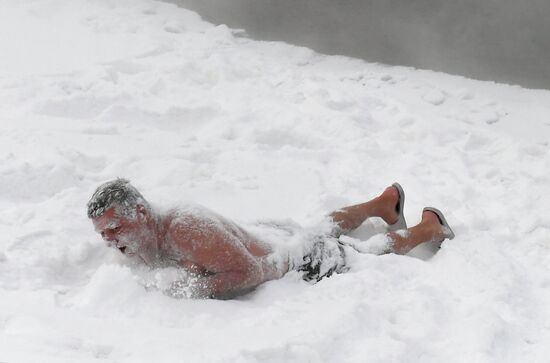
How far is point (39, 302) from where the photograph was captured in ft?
7.96

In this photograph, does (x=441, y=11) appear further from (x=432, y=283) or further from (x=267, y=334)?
(x=267, y=334)

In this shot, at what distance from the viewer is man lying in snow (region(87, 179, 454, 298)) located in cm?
262

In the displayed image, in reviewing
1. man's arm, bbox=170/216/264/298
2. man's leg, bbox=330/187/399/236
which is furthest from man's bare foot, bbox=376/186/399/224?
man's arm, bbox=170/216/264/298

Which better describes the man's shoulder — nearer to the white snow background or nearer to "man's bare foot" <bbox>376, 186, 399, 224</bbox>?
the white snow background

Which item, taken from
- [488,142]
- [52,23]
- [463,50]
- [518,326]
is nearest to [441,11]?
[463,50]

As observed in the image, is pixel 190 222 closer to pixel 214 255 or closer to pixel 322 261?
pixel 214 255

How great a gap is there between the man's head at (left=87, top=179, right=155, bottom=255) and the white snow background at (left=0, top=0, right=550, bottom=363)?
5.5 inches

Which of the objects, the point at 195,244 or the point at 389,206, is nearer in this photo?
the point at 195,244

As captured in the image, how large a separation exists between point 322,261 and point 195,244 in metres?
0.71

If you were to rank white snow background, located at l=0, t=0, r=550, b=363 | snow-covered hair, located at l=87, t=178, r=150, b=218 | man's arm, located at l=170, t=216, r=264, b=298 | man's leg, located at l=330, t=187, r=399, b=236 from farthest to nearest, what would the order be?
man's leg, located at l=330, t=187, r=399, b=236, man's arm, located at l=170, t=216, r=264, b=298, snow-covered hair, located at l=87, t=178, r=150, b=218, white snow background, located at l=0, t=0, r=550, b=363

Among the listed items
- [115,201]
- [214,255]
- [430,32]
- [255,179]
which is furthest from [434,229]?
[430,32]

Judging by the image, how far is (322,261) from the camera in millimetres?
3053

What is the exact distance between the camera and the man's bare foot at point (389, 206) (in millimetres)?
3584

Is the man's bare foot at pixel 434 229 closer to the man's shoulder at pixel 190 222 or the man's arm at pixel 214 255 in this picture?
the man's arm at pixel 214 255
